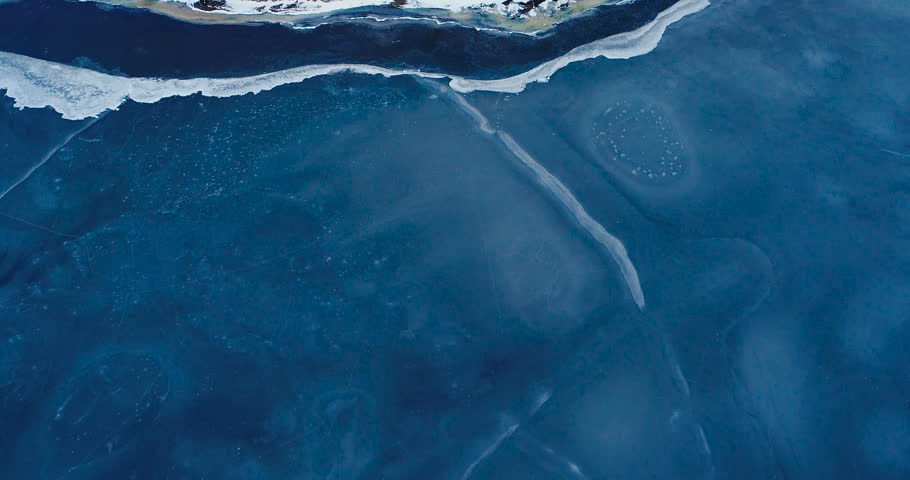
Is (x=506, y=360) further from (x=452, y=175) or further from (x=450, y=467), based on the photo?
(x=452, y=175)

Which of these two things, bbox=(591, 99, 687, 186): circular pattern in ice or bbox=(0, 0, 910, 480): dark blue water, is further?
bbox=(591, 99, 687, 186): circular pattern in ice

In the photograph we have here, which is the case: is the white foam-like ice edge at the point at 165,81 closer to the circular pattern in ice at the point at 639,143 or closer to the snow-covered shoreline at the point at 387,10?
the snow-covered shoreline at the point at 387,10

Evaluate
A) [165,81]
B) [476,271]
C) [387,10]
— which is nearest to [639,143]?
[476,271]

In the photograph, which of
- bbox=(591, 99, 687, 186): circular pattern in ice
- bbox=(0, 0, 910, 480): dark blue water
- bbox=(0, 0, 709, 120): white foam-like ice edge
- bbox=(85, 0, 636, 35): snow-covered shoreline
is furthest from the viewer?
bbox=(85, 0, 636, 35): snow-covered shoreline

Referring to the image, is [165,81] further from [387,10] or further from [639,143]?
[639,143]

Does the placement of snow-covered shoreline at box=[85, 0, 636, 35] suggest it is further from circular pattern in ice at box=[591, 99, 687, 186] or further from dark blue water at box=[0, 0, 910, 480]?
circular pattern in ice at box=[591, 99, 687, 186]

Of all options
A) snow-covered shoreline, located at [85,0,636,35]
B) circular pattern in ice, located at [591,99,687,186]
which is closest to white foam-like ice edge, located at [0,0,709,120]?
snow-covered shoreline, located at [85,0,636,35]
